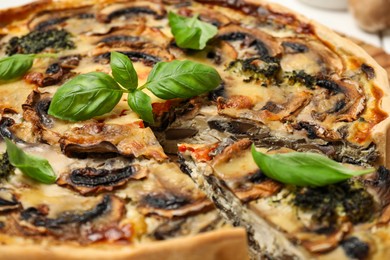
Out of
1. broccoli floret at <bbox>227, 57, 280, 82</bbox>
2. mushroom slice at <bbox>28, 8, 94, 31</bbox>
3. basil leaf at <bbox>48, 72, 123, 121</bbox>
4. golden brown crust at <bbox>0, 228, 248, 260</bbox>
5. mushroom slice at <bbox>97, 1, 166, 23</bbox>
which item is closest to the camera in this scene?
golden brown crust at <bbox>0, 228, 248, 260</bbox>

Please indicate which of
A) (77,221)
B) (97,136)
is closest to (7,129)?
(97,136)

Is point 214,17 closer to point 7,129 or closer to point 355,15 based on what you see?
point 355,15

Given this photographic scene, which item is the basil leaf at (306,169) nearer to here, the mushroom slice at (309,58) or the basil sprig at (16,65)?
the mushroom slice at (309,58)

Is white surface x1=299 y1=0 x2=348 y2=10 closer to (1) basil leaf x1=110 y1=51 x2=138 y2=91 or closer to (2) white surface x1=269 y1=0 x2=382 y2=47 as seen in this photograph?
(2) white surface x1=269 y1=0 x2=382 y2=47

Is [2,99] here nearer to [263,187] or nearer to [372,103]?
[263,187]

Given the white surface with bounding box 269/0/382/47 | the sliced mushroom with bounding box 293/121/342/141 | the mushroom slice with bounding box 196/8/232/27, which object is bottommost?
the white surface with bounding box 269/0/382/47

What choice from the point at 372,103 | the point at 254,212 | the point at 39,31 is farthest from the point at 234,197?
the point at 39,31

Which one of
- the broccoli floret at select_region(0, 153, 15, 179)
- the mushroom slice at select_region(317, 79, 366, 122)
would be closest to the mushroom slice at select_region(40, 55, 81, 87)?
the broccoli floret at select_region(0, 153, 15, 179)
